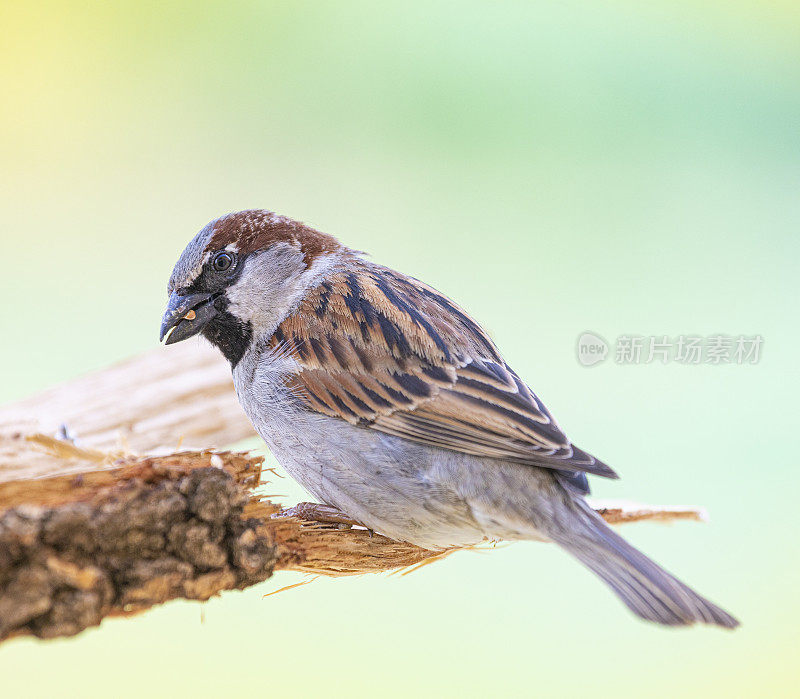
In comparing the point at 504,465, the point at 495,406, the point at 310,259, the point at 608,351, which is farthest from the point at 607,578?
the point at 608,351

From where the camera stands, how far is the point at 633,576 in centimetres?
194

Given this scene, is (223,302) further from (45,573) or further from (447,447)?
(45,573)

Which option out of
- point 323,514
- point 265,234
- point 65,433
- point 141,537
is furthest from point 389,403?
point 65,433

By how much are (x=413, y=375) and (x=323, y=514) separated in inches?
19.5

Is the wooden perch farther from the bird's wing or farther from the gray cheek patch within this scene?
the gray cheek patch

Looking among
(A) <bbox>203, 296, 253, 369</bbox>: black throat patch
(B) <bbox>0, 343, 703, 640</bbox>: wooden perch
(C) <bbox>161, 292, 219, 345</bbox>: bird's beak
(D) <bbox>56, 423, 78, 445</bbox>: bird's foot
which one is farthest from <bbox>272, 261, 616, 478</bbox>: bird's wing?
(D) <bbox>56, 423, 78, 445</bbox>: bird's foot

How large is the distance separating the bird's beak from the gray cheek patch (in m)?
0.04

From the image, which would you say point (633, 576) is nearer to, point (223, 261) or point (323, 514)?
point (323, 514)

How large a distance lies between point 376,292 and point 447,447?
619 millimetres

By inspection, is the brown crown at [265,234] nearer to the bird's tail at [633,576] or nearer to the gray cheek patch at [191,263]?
the gray cheek patch at [191,263]

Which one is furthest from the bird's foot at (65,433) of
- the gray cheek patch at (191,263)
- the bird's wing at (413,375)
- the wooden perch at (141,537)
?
the bird's wing at (413,375)

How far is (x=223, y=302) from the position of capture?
261 centimetres

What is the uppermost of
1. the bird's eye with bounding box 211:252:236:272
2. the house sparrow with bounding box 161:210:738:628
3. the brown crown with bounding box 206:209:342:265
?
the brown crown with bounding box 206:209:342:265

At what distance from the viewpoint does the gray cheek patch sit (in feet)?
8.39
